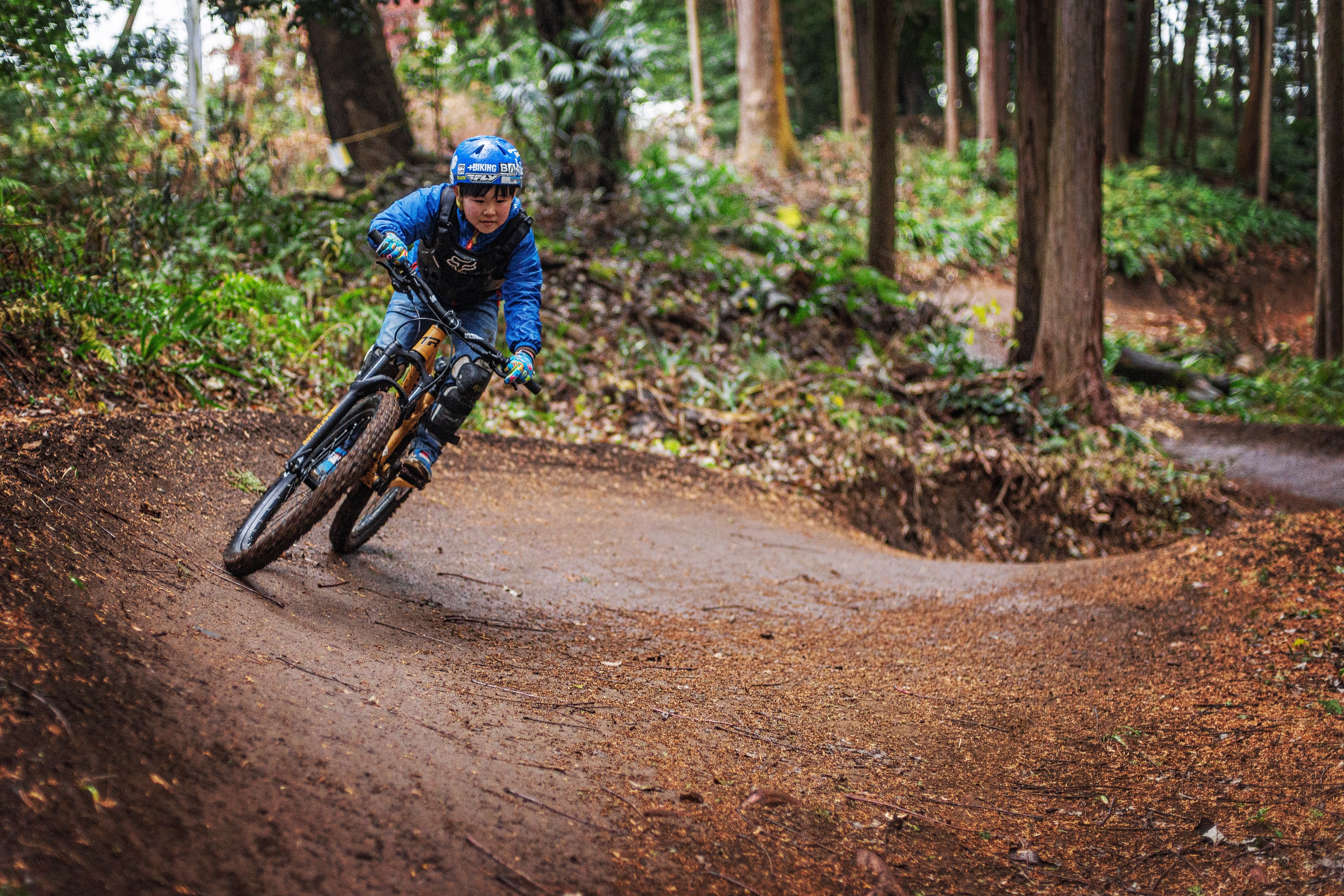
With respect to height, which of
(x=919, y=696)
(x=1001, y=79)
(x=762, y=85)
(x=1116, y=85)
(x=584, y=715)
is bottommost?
(x=919, y=696)

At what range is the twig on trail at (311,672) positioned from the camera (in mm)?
3119

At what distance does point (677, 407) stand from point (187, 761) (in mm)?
8131

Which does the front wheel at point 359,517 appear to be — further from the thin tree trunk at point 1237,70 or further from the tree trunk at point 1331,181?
the thin tree trunk at point 1237,70

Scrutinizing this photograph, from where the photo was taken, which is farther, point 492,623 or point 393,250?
point 492,623

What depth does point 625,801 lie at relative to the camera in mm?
2732

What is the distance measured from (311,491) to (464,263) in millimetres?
1505

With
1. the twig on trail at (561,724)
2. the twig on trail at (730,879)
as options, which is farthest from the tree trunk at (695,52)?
the twig on trail at (730,879)

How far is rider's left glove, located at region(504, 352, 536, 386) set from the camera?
14.0ft

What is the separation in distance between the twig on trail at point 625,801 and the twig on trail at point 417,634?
5.01 feet

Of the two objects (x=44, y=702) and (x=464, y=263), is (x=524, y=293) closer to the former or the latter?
(x=464, y=263)

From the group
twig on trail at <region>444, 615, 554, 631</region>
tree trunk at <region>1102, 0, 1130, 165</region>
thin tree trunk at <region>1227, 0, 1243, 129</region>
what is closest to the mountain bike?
twig on trail at <region>444, 615, 554, 631</region>

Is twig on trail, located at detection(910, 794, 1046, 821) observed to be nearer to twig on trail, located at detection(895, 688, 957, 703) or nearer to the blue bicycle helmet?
twig on trail, located at detection(895, 688, 957, 703)

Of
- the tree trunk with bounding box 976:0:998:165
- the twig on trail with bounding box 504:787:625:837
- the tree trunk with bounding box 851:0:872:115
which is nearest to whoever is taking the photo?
the twig on trail with bounding box 504:787:625:837

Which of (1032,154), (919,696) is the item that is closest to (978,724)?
(919,696)
